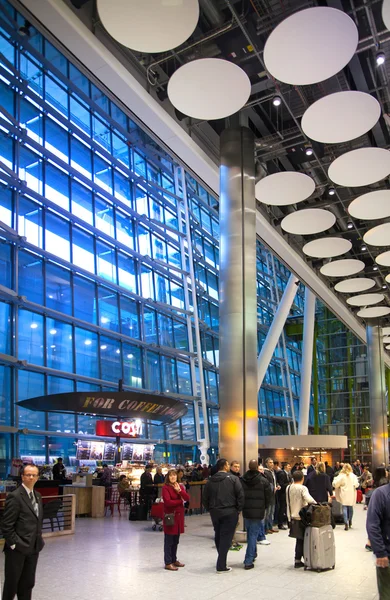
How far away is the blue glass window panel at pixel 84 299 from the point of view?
834 inches

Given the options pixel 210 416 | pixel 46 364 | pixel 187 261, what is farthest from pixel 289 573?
pixel 187 261

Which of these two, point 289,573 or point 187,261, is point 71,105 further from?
point 289,573

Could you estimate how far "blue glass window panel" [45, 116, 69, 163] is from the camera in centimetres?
2148

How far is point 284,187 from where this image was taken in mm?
13539

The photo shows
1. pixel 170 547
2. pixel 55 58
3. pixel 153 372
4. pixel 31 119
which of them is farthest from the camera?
pixel 153 372

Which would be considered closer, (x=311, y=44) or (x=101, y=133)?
(x=311, y=44)

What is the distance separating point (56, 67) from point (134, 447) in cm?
1552

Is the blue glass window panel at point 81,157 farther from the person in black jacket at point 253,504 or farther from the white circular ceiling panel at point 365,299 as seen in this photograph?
the person in black jacket at point 253,504

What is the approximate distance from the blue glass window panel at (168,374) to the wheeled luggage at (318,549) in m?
17.4

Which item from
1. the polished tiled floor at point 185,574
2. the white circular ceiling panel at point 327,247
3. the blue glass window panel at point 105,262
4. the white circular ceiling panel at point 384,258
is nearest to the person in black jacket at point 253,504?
the polished tiled floor at point 185,574

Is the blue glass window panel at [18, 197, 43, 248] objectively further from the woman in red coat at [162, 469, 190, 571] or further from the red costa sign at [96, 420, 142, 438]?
the woman in red coat at [162, 469, 190, 571]

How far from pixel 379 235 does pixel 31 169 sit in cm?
1218

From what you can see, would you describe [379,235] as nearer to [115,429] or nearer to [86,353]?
[115,429]

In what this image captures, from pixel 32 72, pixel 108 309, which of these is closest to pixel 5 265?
pixel 108 309
